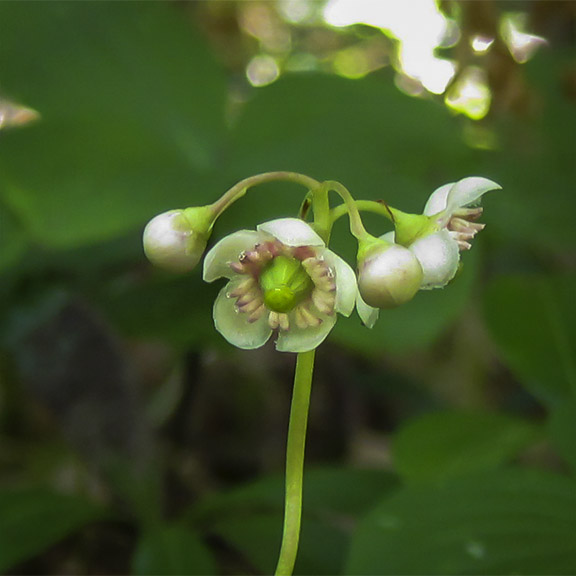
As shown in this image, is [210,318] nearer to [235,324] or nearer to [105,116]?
[105,116]

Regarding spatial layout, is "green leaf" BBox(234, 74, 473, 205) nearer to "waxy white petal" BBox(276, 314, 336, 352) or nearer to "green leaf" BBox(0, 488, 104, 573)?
"green leaf" BBox(0, 488, 104, 573)

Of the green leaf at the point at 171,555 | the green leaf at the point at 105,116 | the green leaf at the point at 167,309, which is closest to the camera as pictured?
the green leaf at the point at 171,555

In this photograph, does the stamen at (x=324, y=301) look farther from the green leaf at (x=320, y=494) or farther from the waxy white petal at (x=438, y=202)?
the green leaf at (x=320, y=494)

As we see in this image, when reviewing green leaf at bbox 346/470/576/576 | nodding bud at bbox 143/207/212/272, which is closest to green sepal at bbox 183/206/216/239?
nodding bud at bbox 143/207/212/272

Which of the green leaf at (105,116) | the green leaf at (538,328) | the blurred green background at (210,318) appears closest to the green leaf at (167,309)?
the blurred green background at (210,318)

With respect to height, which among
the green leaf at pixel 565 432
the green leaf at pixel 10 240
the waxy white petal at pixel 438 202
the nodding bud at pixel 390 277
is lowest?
the nodding bud at pixel 390 277

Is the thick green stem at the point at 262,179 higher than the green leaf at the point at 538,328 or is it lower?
lower

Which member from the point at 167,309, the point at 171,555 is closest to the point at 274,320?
the point at 171,555
